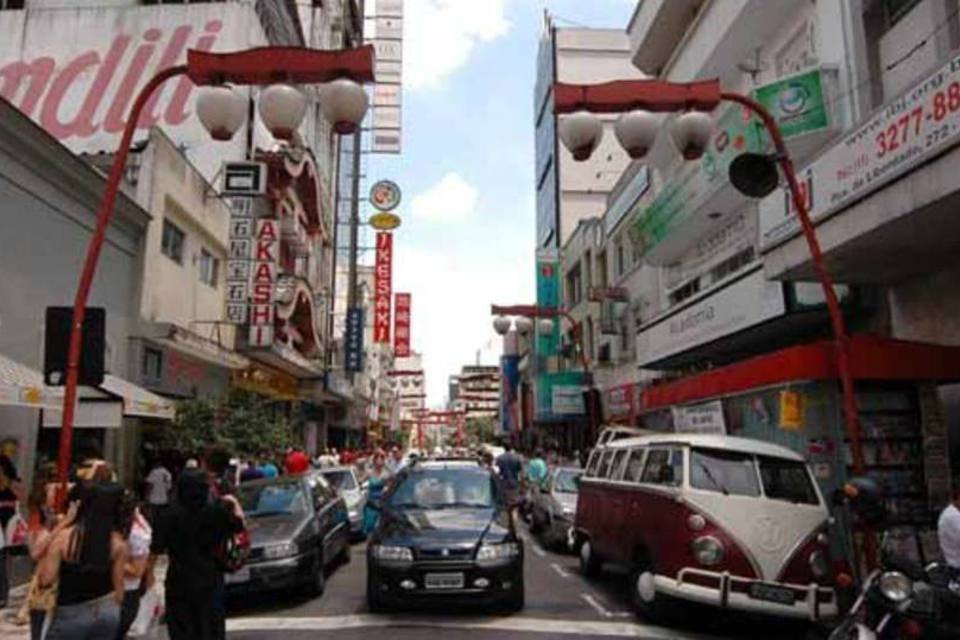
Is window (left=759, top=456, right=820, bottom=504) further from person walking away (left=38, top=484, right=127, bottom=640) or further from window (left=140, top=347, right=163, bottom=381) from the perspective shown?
window (left=140, top=347, right=163, bottom=381)

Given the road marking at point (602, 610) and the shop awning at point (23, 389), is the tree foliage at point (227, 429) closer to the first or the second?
the shop awning at point (23, 389)

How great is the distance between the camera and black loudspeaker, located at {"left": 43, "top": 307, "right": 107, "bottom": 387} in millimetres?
8594

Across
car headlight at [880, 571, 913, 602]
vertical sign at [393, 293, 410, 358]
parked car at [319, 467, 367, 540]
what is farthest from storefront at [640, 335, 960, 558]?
vertical sign at [393, 293, 410, 358]

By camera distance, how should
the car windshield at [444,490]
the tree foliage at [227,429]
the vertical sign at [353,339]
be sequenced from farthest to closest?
the vertical sign at [353,339], the tree foliage at [227,429], the car windshield at [444,490]

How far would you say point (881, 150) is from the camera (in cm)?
1170

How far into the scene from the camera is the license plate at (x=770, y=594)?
29.2ft

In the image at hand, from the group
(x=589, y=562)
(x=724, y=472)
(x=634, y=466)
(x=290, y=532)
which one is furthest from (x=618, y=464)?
(x=290, y=532)

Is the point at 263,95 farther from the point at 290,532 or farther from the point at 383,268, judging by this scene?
the point at 383,268

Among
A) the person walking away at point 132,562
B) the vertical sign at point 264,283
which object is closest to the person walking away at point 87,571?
the person walking away at point 132,562

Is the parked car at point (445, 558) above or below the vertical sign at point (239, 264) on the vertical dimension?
below

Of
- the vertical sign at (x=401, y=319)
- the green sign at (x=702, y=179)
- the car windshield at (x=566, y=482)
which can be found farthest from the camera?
the vertical sign at (x=401, y=319)

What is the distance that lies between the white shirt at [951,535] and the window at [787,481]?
1.26 metres

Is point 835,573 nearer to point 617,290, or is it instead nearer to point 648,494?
point 648,494

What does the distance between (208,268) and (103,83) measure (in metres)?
7.89
